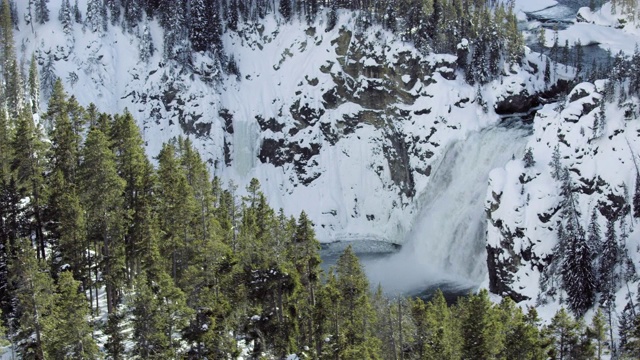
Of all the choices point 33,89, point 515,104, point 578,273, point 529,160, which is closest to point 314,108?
point 515,104

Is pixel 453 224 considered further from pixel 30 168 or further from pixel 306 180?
pixel 30 168

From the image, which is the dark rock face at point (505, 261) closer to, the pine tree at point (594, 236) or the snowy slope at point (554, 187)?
the snowy slope at point (554, 187)

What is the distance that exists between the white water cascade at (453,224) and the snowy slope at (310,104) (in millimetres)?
2394

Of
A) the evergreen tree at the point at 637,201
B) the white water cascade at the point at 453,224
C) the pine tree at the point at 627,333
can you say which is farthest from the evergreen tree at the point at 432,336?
the white water cascade at the point at 453,224

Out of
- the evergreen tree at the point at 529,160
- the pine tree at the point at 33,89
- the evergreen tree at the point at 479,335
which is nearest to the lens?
the evergreen tree at the point at 479,335

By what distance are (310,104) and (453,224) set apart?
32.1m

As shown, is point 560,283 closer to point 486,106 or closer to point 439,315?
point 439,315

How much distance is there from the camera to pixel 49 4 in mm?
109375

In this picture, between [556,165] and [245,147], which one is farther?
[245,147]

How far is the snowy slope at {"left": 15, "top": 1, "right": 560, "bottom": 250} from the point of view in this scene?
86.4 m

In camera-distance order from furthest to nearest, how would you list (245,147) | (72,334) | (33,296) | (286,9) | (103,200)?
1. (286,9)
2. (245,147)
3. (103,200)
4. (33,296)
5. (72,334)

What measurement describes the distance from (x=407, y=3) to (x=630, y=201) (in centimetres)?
5102

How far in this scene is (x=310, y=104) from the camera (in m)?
97.1

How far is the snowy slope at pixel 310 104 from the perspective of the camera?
284 ft
